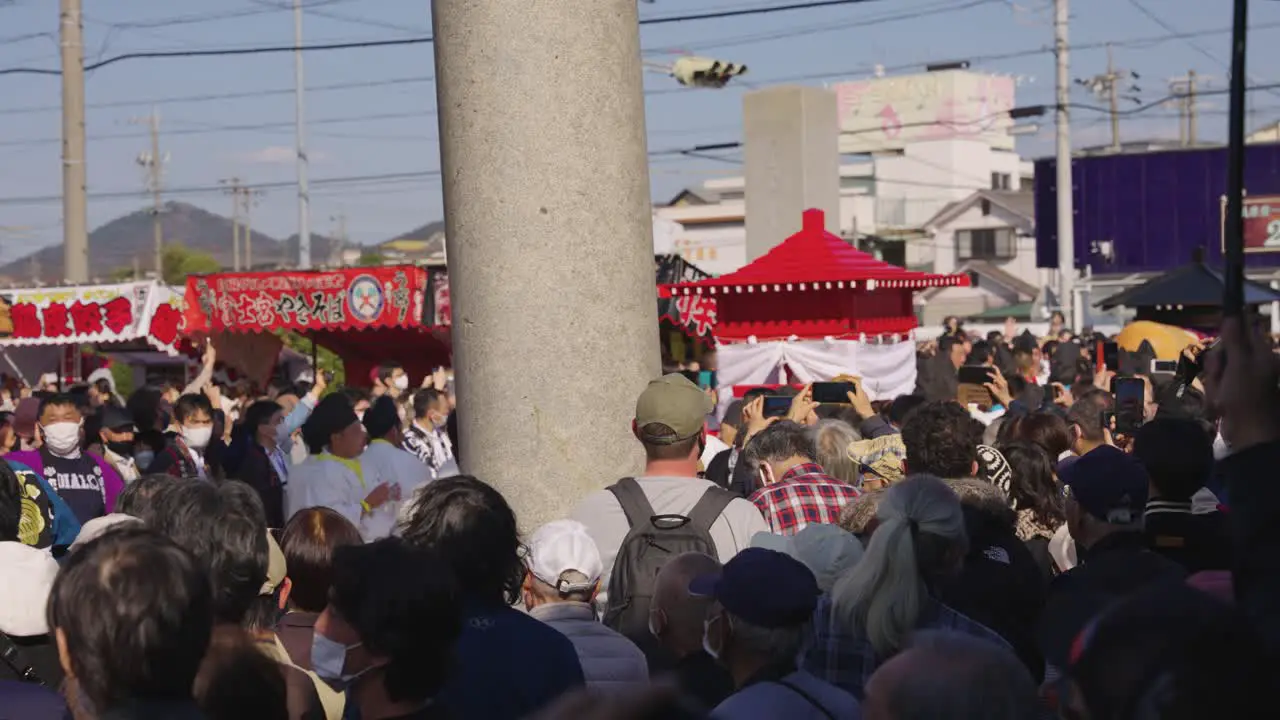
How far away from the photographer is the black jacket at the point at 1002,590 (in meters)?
4.41

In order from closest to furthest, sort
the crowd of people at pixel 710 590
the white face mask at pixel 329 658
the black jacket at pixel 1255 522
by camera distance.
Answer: the crowd of people at pixel 710 590 < the black jacket at pixel 1255 522 < the white face mask at pixel 329 658

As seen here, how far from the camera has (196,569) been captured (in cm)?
288

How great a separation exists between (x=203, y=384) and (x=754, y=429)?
7579mm

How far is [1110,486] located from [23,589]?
10.3ft

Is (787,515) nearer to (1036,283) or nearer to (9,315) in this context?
(9,315)

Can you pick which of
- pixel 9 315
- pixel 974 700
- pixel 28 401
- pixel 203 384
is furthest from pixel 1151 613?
pixel 9 315

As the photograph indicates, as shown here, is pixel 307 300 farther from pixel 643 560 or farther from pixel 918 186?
pixel 918 186

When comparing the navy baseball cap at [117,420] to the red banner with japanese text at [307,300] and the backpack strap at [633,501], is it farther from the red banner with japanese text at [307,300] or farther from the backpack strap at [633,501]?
the red banner with japanese text at [307,300]

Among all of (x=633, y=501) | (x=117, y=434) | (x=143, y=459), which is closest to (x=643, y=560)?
(x=633, y=501)

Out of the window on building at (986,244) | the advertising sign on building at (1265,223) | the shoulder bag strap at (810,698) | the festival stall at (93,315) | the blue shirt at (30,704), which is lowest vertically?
the blue shirt at (30,704)

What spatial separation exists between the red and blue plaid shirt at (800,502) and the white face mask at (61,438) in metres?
4.13

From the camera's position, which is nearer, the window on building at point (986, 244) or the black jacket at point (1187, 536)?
the black jacket at point (1187, 536)

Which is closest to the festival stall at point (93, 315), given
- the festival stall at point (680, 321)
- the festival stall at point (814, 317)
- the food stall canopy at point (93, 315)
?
the food stall canopy at point (93, 315)

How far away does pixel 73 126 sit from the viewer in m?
21.6
